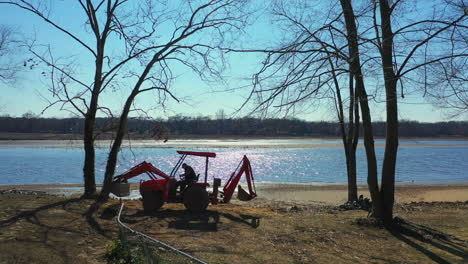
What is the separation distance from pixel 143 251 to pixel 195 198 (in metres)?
4.40

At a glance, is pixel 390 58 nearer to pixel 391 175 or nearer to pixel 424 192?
pixel 391 175

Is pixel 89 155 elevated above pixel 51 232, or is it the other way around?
pixel 89 155

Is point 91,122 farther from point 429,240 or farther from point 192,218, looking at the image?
point 429,240

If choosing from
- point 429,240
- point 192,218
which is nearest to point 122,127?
point 192,218

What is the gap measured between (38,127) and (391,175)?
107177 mm

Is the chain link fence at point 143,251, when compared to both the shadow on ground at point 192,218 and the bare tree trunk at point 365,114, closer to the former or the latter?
the shadow on ground at point 192,218

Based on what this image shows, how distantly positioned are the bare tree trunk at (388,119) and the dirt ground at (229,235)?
684 mm

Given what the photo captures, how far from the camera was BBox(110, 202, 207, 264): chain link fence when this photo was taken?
5824 mm

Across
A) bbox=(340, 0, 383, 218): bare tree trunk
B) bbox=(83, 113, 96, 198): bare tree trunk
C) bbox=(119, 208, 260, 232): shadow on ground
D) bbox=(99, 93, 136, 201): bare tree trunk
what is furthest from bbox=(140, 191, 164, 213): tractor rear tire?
bbox=(340, 0, 383, 218): bare tree trunk

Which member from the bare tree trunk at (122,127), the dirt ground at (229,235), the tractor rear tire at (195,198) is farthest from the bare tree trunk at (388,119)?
the bare tree trunk at (122,127)

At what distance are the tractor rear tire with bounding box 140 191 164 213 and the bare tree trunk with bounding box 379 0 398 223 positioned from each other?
553cm

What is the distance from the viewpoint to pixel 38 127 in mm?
103625

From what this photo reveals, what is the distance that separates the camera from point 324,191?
24734 millimetres

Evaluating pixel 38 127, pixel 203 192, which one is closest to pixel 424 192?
pixel 203 192
